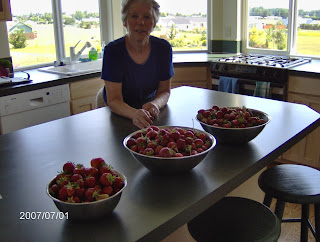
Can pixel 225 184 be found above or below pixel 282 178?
above

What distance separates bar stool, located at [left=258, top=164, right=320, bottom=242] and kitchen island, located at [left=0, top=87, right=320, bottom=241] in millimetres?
266

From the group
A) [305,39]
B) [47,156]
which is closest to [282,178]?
[47,156]

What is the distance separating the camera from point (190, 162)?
128cm

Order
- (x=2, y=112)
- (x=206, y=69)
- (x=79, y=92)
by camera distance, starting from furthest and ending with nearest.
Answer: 1. (x=206, y=69)
2. (x=79, y=92)
3. (x=2, y=112)

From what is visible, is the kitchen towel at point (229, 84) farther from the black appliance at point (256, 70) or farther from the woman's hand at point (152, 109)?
the woman's hand at point (152, 109)

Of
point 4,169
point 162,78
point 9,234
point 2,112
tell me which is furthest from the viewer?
point 2,112

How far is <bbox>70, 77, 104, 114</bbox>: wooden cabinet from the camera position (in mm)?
3484

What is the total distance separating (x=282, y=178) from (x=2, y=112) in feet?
6.96

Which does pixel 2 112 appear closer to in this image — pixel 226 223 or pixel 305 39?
pixel 226 223

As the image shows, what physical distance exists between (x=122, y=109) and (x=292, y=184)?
93cm

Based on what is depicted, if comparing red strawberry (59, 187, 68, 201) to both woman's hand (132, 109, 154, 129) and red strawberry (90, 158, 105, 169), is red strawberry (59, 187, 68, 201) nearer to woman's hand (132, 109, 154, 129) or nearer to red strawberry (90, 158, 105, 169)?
red strawberry (90, 158, 105, 169)

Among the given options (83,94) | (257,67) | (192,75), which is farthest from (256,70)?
(83,94)

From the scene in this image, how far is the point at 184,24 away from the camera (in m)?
4.60

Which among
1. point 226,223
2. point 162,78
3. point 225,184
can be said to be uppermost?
point 162,78
